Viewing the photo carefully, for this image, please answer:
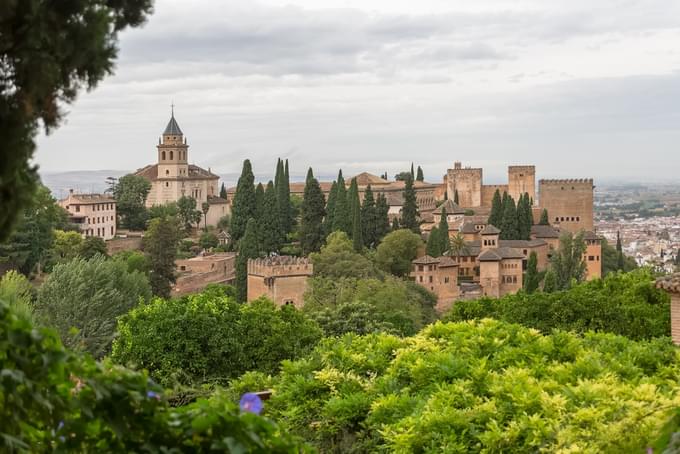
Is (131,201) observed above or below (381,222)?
above

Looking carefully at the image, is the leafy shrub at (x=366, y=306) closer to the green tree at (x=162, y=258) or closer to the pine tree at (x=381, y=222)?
the pine tree at (x=381, y=222)

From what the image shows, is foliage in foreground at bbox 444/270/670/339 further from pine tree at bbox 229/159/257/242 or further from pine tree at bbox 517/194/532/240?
pine tree at bbox 517/194/532/240

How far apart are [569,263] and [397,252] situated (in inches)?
352

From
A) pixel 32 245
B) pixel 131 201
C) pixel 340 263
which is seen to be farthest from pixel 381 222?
pixel 32 245

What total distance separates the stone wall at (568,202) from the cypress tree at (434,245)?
64.7 ft

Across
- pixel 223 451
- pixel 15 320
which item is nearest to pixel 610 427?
pixel 223 451

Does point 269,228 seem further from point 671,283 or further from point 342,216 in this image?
point 671,283

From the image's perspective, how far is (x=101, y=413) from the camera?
359 cm

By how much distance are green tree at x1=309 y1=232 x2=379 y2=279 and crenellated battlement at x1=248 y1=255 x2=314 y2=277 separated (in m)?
1.26

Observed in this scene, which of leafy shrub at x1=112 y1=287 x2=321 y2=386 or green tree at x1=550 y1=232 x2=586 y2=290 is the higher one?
leafy shrub at x1=112 y1=287 x2=321 y2=386

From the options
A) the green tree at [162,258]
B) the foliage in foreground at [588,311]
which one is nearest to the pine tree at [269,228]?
the green tree at [162,258]

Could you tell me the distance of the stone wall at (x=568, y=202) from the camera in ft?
234

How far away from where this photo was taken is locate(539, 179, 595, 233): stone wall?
71438mm

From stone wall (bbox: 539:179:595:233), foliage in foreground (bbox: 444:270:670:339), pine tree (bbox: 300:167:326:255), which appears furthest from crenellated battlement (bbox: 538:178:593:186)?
foliage in foreground (bbox: 444:270:670:339)
